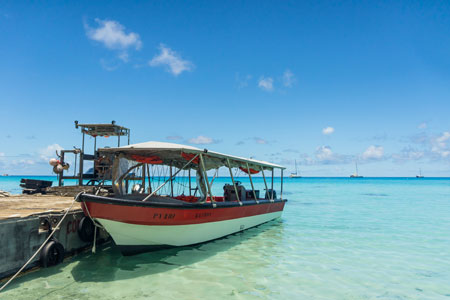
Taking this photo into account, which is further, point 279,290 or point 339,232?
point 339,232

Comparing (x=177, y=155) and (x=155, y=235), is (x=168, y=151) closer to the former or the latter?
(x=177, y=155)

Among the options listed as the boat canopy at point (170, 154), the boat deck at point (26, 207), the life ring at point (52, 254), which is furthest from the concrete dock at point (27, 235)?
the boat canopy at point (170, 154)

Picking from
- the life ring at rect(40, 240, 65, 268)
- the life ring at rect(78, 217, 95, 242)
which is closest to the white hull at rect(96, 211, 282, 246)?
the life ring at rect(40, 240, 65, 268)

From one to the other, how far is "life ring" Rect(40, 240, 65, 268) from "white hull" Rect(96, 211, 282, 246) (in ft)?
4.54

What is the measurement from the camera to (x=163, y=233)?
9.30 m

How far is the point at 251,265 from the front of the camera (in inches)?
368

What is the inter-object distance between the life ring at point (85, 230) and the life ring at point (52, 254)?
115 centimetres

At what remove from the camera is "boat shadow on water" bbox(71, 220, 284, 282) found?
26.7 feet

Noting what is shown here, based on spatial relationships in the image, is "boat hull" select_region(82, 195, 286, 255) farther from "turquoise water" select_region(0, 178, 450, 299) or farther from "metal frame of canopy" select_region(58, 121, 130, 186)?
"metal frame of canopy" select_region(58, 121, 130, 186)

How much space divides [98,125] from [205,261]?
441 inches

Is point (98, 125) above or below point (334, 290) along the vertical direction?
above

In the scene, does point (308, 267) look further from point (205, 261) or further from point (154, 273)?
point (154, 273)

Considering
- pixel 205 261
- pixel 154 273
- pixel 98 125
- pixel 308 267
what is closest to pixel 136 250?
pixel 154 273

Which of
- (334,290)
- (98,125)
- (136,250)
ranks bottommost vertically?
(334,290)
